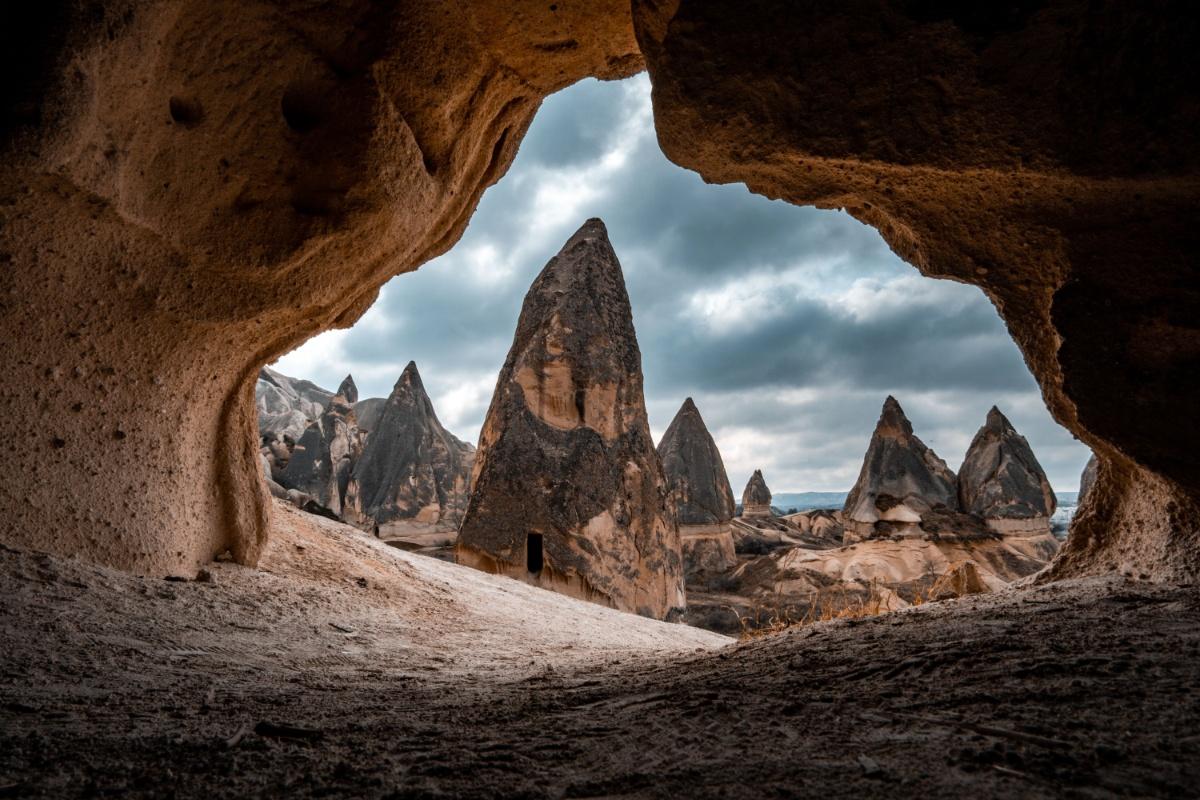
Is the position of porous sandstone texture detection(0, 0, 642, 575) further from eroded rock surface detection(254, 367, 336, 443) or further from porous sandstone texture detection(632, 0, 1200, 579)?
eroded rock surface detection(254, 367, 336, 443)

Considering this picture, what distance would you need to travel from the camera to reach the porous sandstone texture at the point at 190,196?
213cm

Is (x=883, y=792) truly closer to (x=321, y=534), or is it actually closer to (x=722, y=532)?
(x=321, y=534)

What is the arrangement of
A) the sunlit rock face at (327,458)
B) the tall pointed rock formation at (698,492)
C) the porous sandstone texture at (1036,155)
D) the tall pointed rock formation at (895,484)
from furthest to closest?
1. the sunlit rock face at (327,458)
2. the tall pointed rock formation at (698,492)
3. the tall pointed rock formation at (895,484)
4. the porous sandstone texture at (1036,155)

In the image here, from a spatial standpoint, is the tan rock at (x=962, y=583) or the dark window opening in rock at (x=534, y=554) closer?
the tan rock at (x=962, y=583)

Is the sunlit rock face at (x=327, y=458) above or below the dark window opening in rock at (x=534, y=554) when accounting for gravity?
above

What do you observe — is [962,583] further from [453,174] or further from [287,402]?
[287,402]

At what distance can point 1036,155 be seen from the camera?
6.49 ft

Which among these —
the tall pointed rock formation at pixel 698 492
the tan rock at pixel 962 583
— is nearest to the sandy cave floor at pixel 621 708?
Answer: the tan rock at pixel 962 583

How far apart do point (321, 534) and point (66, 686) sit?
3301 millimetres

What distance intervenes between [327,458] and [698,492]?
11.8m

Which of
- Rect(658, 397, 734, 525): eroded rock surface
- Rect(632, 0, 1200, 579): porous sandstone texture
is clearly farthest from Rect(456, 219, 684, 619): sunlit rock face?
Rect(658, 397, 734, 525): eroded rock surface

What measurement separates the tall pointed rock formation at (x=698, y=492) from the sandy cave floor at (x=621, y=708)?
55.0 feet

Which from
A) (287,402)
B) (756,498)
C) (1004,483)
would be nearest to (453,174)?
(1004,483)

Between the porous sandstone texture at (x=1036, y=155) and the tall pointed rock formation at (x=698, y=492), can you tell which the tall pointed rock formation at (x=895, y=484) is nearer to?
the tall pointed rock formation at (x=698, y=492)
